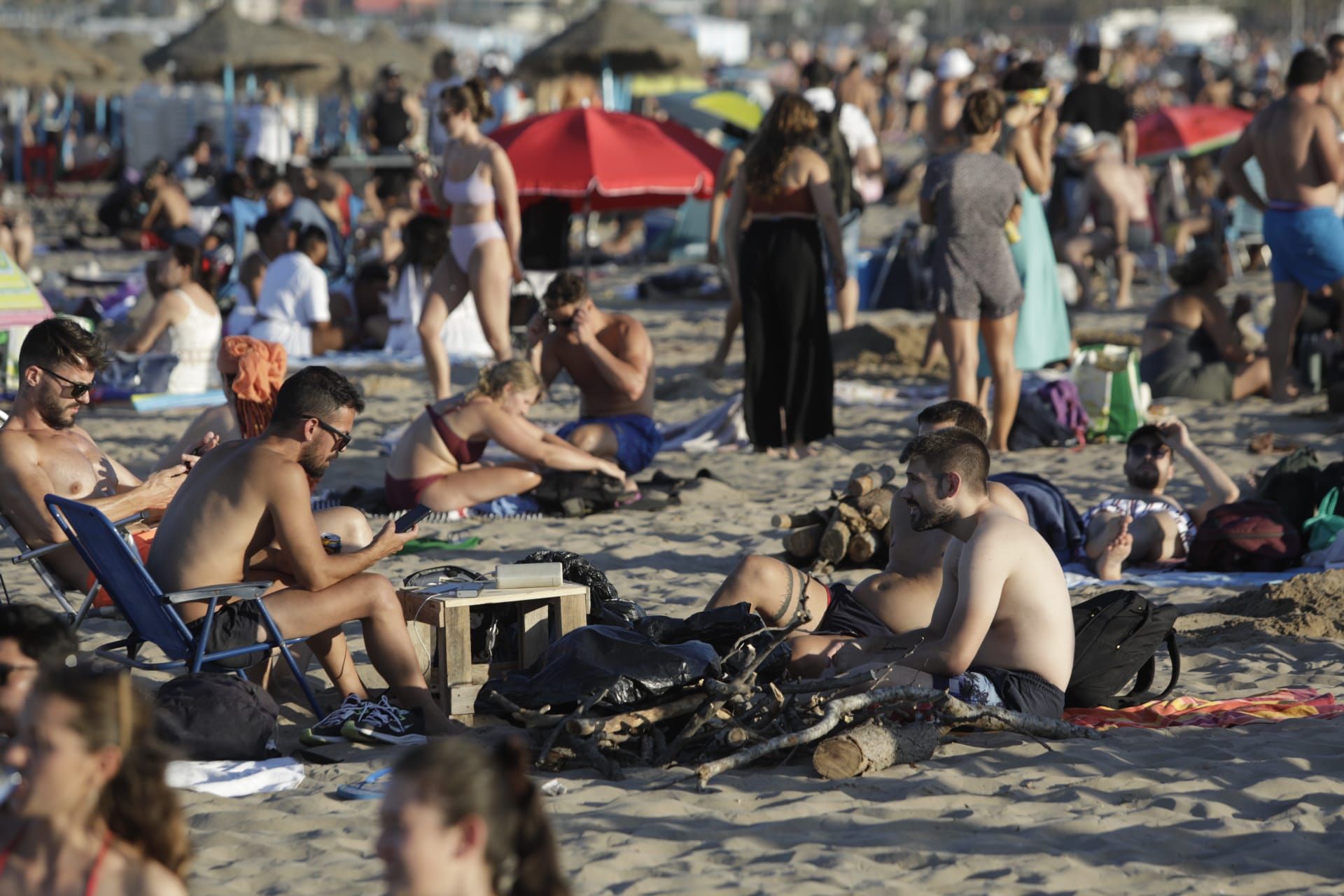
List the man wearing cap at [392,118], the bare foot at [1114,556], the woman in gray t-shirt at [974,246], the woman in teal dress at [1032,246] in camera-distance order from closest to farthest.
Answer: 1. the bare foot at [1114,556]
2. the woman in gray t-shirt at [974,246]
3. the woman in teal dress at [1032,246]
4. the man wearing cap at [392,118]

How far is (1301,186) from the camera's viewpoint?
8.54 m

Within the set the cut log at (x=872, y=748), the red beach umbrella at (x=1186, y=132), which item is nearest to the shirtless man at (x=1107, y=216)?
the red beach umbrella at (x=1186, y=132)

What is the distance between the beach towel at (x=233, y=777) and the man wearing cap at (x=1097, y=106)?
1080 centimetres

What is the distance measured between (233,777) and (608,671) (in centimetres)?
95

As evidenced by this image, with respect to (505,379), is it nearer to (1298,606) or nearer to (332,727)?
(332,727)

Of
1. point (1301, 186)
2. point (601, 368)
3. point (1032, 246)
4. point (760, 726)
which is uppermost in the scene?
point (1301, 186)

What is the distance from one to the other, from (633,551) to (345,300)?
6039 millimetres

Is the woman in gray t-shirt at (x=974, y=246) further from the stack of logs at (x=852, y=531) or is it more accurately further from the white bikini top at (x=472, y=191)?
the white bikini top at (x=472, y=191)

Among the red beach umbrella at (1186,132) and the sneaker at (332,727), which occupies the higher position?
the red beach umbrella at (1186,132)

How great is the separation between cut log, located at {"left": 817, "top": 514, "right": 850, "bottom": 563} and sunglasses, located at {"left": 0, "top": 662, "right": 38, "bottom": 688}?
3.40m

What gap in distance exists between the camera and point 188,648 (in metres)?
4.25

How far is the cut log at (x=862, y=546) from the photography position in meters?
6.07

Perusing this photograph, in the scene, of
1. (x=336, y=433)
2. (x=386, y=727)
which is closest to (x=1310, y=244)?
(x=336, y=433)

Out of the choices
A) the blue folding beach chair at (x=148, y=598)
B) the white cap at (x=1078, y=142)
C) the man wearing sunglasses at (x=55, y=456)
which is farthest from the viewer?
the white cap at (x=1078, y=142)
